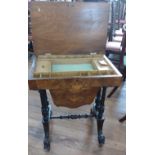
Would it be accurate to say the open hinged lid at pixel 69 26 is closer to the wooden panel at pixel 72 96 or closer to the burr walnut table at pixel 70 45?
the burr walnut table at pixel 70 45

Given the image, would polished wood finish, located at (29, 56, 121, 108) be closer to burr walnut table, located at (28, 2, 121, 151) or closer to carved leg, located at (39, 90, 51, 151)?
burr walnut table, located at (28, 2, 121, 151)

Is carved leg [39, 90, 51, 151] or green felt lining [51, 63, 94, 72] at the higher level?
green felt lining [51, 63, 94, 72]

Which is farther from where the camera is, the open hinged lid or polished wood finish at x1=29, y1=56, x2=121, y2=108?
the open hinged lid

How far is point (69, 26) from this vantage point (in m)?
1.55

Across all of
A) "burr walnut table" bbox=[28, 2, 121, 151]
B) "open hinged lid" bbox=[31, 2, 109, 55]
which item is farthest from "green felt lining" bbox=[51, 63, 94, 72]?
"open hinged lid" bbox=[31, 2, 109, 55]

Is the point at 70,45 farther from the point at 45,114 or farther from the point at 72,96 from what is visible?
the point at 45,114

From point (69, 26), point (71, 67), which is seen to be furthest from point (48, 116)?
point (69, 26)

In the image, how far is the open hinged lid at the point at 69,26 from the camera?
1.50 meters

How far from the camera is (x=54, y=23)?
1.53 meters

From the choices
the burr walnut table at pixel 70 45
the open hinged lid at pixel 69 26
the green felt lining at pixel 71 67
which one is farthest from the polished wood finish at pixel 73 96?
the open hinged lid at pixel 69 26

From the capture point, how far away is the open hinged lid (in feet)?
Result: 4.91
